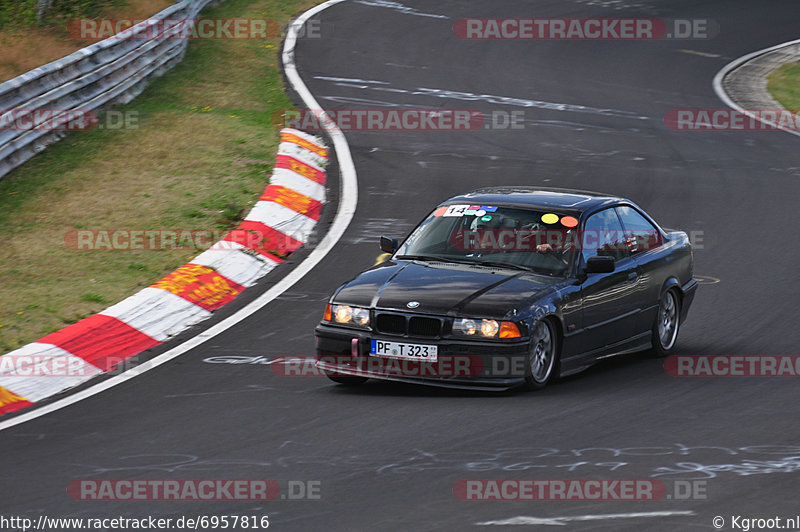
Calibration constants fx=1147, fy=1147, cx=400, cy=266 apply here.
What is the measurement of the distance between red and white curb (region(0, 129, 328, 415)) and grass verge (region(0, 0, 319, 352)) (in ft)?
0.91

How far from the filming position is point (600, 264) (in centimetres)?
877

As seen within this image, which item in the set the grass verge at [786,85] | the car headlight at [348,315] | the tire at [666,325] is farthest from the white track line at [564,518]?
the grass verge at [786,85]

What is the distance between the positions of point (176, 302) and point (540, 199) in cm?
349

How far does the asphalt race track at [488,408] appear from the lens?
5.93 metres

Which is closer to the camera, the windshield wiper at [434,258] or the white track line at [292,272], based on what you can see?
the white track line at [292,272]

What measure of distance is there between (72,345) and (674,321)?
204 inches

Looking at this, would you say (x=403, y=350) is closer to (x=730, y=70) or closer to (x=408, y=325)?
Result: (x=408, y=325)

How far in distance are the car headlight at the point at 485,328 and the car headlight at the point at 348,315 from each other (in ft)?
2.29

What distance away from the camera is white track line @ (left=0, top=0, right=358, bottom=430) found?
8312mm

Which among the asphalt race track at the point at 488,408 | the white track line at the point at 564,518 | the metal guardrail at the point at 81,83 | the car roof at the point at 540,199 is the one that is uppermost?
the metal guardrail at the point at 81,83

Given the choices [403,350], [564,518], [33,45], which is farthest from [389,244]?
[33,45]

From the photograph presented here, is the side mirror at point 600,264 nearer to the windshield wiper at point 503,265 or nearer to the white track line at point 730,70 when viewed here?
the windshield wiper at point 503,265

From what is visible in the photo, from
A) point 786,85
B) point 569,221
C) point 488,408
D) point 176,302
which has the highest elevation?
point 786,85

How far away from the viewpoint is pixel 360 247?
12727mm
